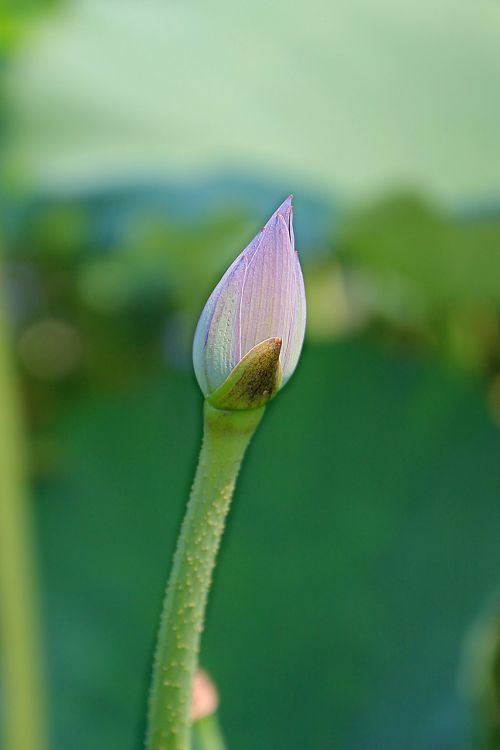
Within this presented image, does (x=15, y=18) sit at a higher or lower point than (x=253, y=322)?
higher

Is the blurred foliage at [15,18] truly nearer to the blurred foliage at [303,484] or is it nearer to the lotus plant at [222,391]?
the blurred foliage at [303,484]

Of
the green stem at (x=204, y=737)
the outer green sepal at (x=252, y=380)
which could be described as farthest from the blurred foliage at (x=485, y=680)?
the outer green sepal at (x=252, y=380)

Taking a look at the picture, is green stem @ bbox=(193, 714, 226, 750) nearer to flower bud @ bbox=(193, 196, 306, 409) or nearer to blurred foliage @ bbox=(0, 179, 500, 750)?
flower bud @ bbox=(193, 196, 306, 409)

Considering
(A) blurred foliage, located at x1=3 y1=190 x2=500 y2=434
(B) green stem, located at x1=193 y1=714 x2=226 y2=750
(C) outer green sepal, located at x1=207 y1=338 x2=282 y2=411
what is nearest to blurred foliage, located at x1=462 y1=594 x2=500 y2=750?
(A) blurred foliage, located at x1=3 y1=190 x2=500 y2=434

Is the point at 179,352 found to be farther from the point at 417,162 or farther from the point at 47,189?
the point at 417,162

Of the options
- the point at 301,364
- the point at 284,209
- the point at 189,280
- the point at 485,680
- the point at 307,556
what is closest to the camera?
the point at 284,209

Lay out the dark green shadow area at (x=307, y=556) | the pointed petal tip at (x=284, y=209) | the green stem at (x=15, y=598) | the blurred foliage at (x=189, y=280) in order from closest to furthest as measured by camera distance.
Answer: the pointed petal tip at (x=284, y=209) < the green stem at (x=15, y=598) < the dark green shadow area at (x=307, y=556) < the blurred foliage at (x=189, y=280)

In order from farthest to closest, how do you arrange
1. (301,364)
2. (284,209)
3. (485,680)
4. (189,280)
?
(189,280), (301,364), (485,680), (284,209)

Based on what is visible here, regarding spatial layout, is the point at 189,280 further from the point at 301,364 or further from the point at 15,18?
the point at 15,18

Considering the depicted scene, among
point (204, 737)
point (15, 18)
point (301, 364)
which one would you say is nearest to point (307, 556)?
point (301, 364)
